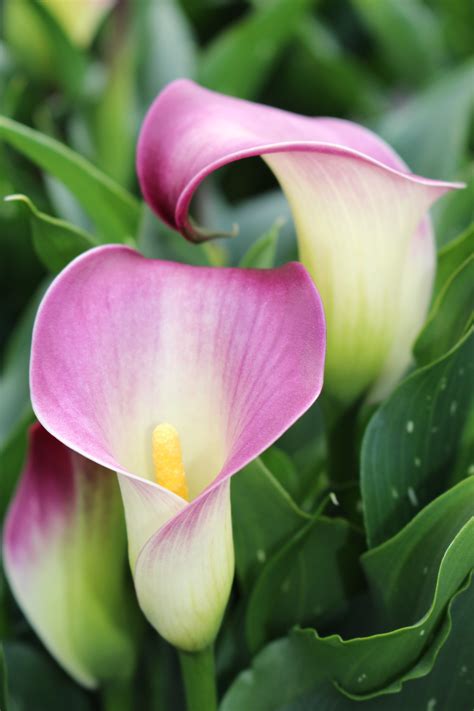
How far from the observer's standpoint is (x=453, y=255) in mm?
500

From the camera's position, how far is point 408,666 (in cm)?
44

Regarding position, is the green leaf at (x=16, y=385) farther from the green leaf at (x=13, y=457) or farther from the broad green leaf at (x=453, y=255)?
the broad green leaf at (x=453, y=255)

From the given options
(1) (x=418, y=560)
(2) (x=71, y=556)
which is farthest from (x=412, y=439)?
(2) (x=71, y=556)

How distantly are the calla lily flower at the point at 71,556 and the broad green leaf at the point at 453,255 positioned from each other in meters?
0.21

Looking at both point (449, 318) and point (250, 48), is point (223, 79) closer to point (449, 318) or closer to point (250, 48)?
point (250, 48)

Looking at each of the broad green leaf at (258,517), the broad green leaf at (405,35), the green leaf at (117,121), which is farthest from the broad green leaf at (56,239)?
the broad green leaf at (405,35)

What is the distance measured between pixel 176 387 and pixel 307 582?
0.14 m

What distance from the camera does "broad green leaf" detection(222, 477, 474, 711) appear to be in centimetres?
41

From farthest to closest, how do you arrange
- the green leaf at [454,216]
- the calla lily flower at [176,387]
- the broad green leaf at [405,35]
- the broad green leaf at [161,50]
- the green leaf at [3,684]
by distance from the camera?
the broad green leaf at [405,35] < the broad green leaf at [161,50] < the green leaf at [454,216] < the green leaf at [3,684] < the calla lily flower at [176,387]

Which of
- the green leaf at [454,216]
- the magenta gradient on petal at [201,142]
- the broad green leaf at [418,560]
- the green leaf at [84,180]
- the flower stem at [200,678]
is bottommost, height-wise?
the flower stem at [200,678]

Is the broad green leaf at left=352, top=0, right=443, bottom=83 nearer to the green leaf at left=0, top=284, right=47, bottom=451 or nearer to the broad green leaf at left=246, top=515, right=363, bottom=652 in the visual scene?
the green leaf at left=0, top=284, right=47, bottom=451

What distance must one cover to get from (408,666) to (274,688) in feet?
0.24

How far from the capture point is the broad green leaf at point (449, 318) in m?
0.45

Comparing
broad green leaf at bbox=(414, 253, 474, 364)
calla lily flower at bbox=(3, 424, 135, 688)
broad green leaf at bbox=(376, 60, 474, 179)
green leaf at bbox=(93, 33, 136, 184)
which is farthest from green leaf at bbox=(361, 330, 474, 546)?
green leaf at bbox=(93, 33, 136, 184)
